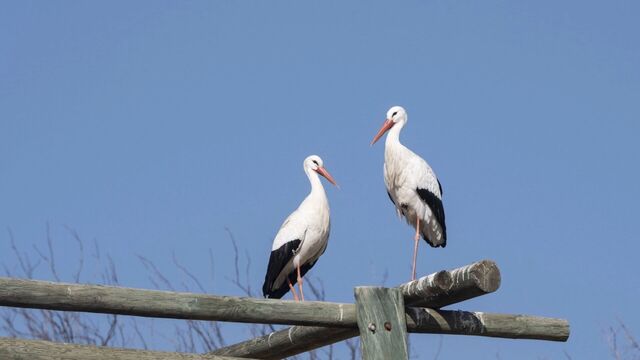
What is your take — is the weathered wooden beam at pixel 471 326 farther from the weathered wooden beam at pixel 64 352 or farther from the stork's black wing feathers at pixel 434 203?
the stork's black wing feathers at pixel 434 203

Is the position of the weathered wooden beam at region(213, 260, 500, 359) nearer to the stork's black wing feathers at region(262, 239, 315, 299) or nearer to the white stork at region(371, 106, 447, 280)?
the white stork at region(371, 106, 447, 280)

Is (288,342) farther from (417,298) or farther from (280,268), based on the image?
(280,268)

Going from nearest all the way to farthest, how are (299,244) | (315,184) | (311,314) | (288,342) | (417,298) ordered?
(311,314) → (417,298) → (288,342) → (299,244) → (315,184)

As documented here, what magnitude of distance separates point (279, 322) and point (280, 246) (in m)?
4.06

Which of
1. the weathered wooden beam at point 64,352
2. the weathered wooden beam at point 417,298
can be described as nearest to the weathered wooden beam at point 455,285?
the weathered wooden beam at point 417,298

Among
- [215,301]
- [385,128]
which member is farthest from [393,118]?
[215,301]

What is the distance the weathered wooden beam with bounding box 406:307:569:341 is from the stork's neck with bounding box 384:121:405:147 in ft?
11.4

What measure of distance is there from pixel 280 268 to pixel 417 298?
390cm

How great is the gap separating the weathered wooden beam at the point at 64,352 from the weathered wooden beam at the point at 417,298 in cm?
109

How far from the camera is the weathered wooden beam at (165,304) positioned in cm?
434

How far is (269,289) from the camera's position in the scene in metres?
9.09

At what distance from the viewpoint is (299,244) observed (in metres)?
8.91

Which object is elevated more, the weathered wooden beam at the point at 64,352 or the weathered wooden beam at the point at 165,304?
the weathered wooden beam at the point at 165,304

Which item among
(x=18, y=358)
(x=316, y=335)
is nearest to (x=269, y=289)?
Result: (x=316, y=335)
